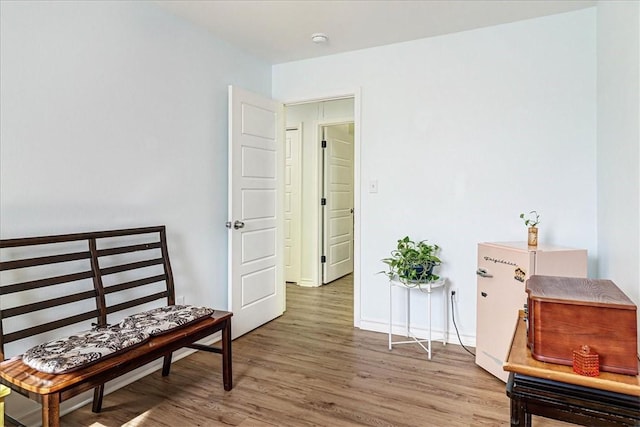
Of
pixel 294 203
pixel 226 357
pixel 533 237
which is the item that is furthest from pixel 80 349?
pixel 294 203

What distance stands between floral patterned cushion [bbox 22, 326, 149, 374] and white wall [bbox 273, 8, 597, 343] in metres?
2.05

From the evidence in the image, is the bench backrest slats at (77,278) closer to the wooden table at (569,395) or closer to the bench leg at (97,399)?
the bench leg at (97,399)

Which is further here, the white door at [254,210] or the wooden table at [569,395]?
the white door at [254,210]

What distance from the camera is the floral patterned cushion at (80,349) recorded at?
1.54 metres

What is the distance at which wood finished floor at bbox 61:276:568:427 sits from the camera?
2.02 metres

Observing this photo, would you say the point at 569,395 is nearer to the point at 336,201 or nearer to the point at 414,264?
the point at 414,264

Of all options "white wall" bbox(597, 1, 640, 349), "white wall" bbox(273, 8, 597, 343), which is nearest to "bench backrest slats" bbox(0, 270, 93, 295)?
"white wall" bbox(273, 8, 597, 343)

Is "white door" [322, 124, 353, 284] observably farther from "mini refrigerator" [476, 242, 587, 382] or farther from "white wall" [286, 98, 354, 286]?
"mini refrigerator" [476, 242, 587, 382]

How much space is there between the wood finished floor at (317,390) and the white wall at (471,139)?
0.54 m

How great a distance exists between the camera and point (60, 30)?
2.02 metres

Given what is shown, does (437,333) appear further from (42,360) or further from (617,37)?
(42,360)

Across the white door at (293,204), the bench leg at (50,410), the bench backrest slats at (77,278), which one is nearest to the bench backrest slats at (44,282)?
the bench backrest slats at (77,278)

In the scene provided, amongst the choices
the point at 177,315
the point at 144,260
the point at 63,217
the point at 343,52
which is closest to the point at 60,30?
the point at 63,217

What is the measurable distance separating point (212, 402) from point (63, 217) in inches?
50.6
